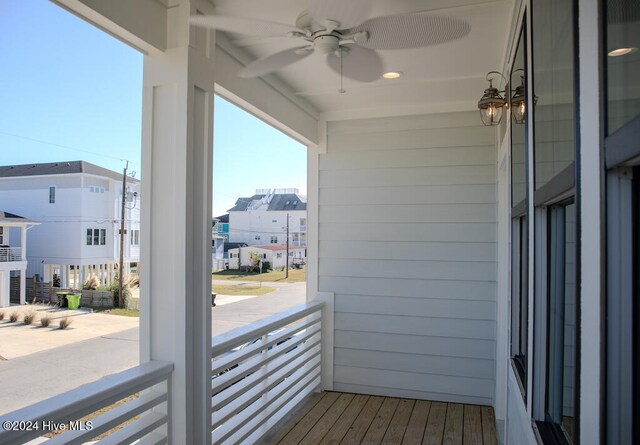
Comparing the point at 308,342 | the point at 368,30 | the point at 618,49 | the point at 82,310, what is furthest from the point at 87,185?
the point at 308,342

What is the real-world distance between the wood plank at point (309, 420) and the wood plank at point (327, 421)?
0.12ft

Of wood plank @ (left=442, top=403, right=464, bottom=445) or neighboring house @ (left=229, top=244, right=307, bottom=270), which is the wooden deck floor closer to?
wood plank @ (left=442, top=403, right=464, bottom=445)

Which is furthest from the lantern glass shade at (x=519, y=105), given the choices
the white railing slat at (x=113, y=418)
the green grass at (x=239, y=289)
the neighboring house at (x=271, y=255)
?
the white railing slat at (x=113, y=418)

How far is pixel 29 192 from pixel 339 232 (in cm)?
317

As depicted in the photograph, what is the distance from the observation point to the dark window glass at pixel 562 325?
115cm

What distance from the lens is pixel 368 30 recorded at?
2.04 meters

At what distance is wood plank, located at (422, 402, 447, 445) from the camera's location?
3.48 meters

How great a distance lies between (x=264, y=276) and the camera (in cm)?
379

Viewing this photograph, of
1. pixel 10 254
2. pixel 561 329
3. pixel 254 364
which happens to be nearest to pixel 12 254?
pixel 10 254

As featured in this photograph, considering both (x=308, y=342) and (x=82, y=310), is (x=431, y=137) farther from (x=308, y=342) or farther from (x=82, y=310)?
(x=82, y=310)

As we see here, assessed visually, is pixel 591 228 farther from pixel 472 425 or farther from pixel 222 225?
pixel 472 425

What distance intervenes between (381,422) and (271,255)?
1665 millimetres

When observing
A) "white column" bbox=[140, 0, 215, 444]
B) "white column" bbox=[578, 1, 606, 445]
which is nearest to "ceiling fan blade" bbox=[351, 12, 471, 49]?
"white column" bbox=[140, 0, 215, 444]

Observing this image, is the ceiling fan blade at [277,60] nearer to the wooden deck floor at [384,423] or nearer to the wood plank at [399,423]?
the wooden deck floor at [384,423]
